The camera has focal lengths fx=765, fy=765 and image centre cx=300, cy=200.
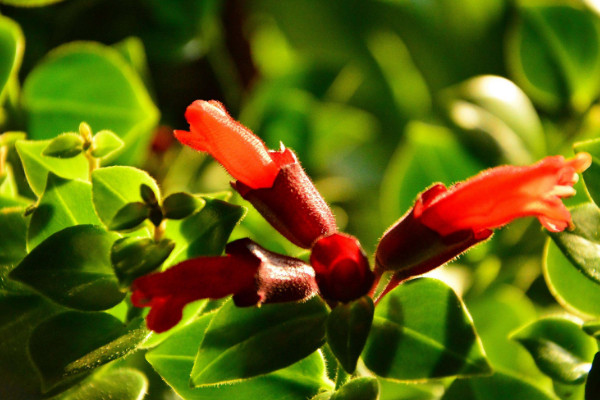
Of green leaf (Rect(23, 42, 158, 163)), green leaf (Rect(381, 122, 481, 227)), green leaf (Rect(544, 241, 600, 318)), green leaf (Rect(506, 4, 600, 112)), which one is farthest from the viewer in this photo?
green leaf (Rect(506, 4, 600, 112))

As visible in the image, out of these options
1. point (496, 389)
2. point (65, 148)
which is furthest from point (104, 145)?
point (496, 389)

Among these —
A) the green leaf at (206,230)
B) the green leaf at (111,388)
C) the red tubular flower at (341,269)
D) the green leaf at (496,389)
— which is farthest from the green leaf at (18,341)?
the green leaf at (496,389)

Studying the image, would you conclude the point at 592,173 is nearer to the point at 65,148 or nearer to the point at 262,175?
the point at 262,175

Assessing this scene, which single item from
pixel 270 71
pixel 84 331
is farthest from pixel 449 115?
pixel 84 331

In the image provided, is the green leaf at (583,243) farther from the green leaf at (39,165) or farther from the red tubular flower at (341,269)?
the green leaf at (39,165)

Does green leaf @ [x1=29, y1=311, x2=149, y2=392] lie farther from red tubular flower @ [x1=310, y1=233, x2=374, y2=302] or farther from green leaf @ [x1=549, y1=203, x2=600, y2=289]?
green leaf @ [x1=549, y1=203, x2=600, y2=289]

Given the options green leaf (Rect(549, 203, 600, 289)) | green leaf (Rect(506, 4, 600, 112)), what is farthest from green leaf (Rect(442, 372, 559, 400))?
green leaf (Rect(506, 4, 600, 112))
